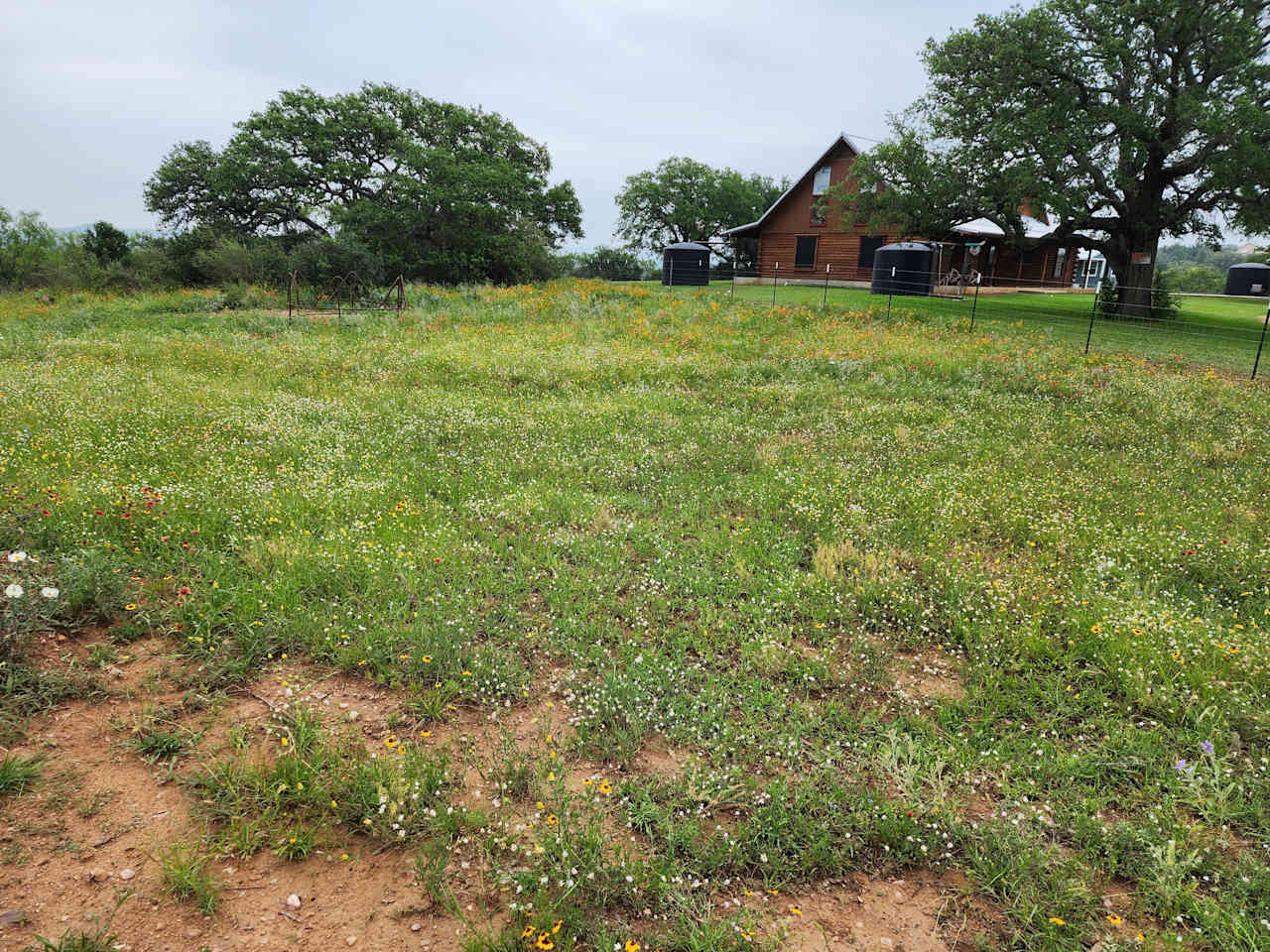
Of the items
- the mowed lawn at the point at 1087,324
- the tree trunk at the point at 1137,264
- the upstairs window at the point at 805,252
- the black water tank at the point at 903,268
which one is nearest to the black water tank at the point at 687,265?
the mowed lawn at the point at 1087,324

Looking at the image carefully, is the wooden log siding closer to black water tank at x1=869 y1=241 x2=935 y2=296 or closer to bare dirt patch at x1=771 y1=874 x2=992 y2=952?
black water tank at x1=869 y1=241 x2=935 y2=296

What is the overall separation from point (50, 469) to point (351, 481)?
9.50ft

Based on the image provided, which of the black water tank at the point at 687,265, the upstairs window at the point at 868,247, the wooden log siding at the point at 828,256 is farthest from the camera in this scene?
the wooden log siding at the point at 828,256

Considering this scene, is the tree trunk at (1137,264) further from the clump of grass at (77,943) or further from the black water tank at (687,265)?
the clump of grass at (77,943)

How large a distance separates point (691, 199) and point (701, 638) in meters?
65.8

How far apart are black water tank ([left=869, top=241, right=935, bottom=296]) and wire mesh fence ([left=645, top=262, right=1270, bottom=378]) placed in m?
0.10

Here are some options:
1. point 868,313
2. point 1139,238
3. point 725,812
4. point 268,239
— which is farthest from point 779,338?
point 268,239

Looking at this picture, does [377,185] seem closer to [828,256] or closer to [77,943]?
[828,256]

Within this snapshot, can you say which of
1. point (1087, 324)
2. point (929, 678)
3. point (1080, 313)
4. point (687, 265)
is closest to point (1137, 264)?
point (1080, 313)

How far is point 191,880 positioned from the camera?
281 centimetres

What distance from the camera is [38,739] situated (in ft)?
11.8

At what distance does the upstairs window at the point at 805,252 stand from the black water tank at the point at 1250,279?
2903cm

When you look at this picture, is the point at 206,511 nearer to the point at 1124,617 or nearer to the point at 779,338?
the point at 1124,617

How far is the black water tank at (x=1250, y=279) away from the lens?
43.9m
